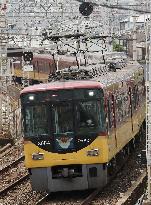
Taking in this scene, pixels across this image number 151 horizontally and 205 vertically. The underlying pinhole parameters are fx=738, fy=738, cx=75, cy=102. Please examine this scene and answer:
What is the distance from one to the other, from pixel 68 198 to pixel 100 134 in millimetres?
1618

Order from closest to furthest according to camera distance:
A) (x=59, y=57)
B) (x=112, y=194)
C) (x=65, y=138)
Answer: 1. (x=65, y=138)
2. (x=112, y=194)
3. (x=59, y=57)

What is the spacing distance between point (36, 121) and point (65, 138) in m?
0.72

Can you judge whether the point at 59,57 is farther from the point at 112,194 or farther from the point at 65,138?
the point at 65,138

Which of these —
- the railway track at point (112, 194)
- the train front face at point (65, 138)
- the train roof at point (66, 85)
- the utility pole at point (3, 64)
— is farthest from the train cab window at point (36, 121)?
the utility pole at point (3, 64)

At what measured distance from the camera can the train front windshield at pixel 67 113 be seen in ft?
49.5

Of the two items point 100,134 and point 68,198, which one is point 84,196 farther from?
point 100,134

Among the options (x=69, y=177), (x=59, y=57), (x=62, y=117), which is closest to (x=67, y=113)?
(x=62, y=117)

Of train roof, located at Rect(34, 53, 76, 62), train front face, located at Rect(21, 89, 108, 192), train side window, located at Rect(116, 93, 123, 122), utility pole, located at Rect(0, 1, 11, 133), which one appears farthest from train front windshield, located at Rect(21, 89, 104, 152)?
train roof, located at Rect(34, 53, 76, 62)

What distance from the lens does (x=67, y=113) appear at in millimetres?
15125

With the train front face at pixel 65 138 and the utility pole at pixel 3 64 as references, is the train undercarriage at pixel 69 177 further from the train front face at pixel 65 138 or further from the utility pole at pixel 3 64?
the utility pole at pixel 3 64

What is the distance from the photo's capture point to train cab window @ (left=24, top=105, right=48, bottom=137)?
15.2m

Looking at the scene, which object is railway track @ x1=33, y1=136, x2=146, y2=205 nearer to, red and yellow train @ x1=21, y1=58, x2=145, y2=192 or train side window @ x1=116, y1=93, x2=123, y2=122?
red and yellow train @ x1=21, y1=58, x2=145, y2=192

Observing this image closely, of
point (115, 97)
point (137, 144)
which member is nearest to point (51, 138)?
point (115, 97)

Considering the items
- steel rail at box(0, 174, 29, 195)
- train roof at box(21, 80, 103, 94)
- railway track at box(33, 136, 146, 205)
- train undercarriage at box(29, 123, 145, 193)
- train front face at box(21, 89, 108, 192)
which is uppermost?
train roof at box(21, 80, 103, 94)
